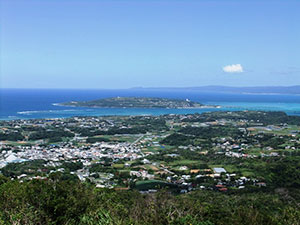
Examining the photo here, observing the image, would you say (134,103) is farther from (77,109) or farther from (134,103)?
(77,109)

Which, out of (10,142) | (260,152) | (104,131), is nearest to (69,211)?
(260,152)

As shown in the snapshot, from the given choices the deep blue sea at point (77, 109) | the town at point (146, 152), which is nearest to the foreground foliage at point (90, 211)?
the town at point (146, 152)

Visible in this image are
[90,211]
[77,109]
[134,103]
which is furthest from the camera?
[134,103]

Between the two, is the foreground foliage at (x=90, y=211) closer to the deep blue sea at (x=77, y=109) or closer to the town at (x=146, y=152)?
the town at (x=146, y=152)

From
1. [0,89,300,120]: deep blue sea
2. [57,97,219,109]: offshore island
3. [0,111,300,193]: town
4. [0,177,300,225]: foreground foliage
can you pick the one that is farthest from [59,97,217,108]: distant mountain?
[0,177,300,225]: foreground foliage

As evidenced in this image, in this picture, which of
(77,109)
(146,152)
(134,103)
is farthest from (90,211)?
(134,103)

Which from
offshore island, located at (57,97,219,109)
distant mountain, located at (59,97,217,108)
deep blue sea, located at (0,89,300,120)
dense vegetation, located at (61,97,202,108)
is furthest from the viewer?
dense vegetation, located at (61,97,202,108)

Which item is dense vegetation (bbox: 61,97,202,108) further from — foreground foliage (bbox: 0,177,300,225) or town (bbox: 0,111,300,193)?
foreground foliage (bbox: 0,177,300,225)

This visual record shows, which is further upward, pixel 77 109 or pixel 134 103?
Result: pixel 134 103

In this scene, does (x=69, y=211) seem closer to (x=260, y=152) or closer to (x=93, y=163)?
(x=93, y=163)

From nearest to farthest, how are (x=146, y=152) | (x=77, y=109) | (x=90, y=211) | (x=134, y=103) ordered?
(x=90, y=211), (x=146, y=152), (x=77, y=109), (x=134, y=103)

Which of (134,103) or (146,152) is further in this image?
(134,103)
